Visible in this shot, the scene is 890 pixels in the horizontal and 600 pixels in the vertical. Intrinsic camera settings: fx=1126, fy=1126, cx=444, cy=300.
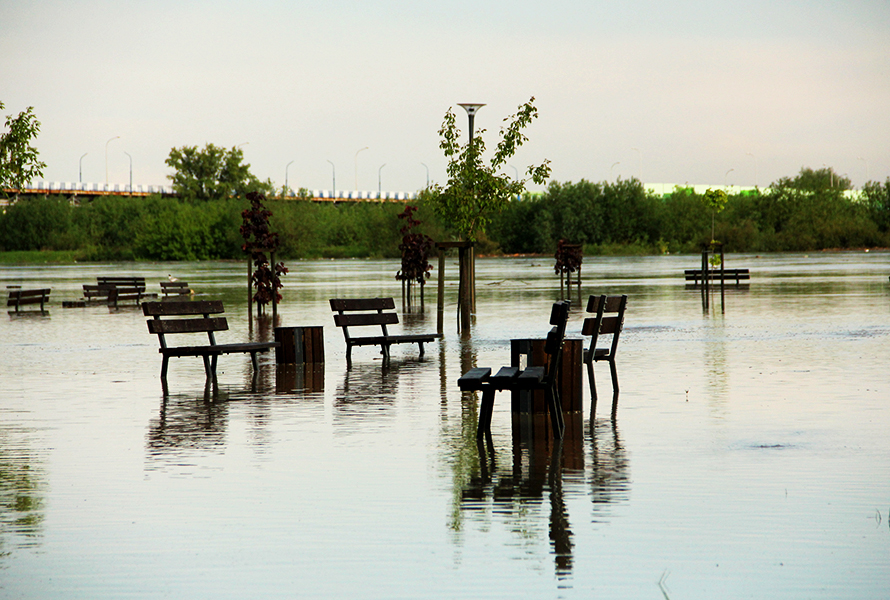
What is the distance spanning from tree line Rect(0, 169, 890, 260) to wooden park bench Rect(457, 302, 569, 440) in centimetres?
8292

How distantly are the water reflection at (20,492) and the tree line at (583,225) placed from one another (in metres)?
82.9

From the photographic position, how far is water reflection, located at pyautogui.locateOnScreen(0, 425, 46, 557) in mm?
6352

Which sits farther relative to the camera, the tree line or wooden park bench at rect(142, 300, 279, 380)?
the tree line

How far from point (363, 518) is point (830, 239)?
300 feet

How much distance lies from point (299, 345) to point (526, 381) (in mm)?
7018

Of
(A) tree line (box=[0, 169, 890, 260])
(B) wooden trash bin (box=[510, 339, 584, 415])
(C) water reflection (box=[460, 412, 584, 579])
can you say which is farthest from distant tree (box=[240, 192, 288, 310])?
(A) tree line (box=[0, 169, 890, 260])

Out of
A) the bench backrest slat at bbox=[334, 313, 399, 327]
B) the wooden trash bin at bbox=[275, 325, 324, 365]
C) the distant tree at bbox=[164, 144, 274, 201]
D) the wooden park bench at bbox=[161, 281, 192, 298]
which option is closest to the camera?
the wooden trash bin at bbox=[275, 325, 324, 365]

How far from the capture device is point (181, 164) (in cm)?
12244

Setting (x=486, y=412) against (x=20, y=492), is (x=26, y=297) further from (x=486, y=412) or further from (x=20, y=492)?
(x=20, y=492)

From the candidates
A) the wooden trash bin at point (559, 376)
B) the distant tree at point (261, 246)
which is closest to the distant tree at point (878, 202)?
the distant tree at point (261, 246)

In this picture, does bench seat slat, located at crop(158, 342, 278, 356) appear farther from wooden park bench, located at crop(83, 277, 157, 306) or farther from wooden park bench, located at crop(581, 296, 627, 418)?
wooden park bench, located at crop(83, 277, 157, 306)

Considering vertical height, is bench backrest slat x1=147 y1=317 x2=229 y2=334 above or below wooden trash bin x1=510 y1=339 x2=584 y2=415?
above

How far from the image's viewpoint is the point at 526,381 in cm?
886

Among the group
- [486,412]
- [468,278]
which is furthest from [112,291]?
[486,412]
